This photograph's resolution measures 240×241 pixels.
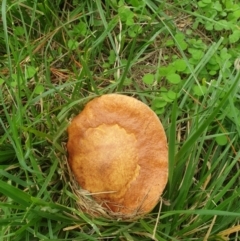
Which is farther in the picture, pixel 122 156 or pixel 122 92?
pixel 122 92

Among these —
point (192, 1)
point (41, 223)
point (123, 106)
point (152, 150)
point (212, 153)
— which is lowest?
point (41, 223)

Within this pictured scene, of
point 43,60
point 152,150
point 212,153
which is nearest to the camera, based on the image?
point 152,150

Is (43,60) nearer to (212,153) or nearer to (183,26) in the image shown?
(183,26)

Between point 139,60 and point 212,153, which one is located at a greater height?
point 139,60

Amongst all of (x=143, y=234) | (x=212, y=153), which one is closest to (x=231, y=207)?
(x=212, y=153)
